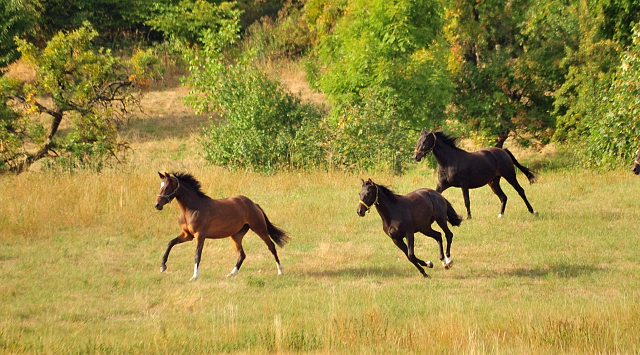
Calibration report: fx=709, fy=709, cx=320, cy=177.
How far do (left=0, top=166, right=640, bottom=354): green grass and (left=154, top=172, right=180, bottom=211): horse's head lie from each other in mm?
1159

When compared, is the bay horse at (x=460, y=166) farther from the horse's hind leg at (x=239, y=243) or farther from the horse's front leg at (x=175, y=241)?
the horse's front leg at (x=175, y=241)

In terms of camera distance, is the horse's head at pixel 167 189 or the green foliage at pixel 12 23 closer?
the horse's head at pixel 167 189

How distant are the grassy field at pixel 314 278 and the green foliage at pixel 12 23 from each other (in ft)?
34.7

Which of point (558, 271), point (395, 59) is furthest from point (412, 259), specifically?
point (395, 59)

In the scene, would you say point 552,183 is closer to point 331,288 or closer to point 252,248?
point 252,248

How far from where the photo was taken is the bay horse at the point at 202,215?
33.4 ft

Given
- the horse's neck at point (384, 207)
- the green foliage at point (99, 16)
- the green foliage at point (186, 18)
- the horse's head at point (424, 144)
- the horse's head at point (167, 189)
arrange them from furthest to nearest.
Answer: the green foliage at point (186, 18) < the green foliage at point (99, 16) < the horse's head at point (424, 144) < the horse's head at point (167, 189) < the horse's neck at point (384, 207)

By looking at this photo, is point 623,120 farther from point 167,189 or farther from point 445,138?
point 167,189

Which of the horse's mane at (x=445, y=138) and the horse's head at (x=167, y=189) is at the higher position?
the horse's mane at (x=445, y=138)

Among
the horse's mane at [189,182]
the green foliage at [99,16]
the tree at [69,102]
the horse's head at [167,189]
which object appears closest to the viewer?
the horse's head at [167,189]

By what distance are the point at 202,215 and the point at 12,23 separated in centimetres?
1875

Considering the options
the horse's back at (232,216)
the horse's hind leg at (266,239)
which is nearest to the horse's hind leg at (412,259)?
the horse's hind leg at (266,239)

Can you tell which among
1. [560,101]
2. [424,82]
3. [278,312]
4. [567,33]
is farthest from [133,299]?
[567,33]

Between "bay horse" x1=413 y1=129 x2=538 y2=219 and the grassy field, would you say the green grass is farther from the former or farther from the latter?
"bay horse" x1=413 y1=129 x2=538 y2=219
